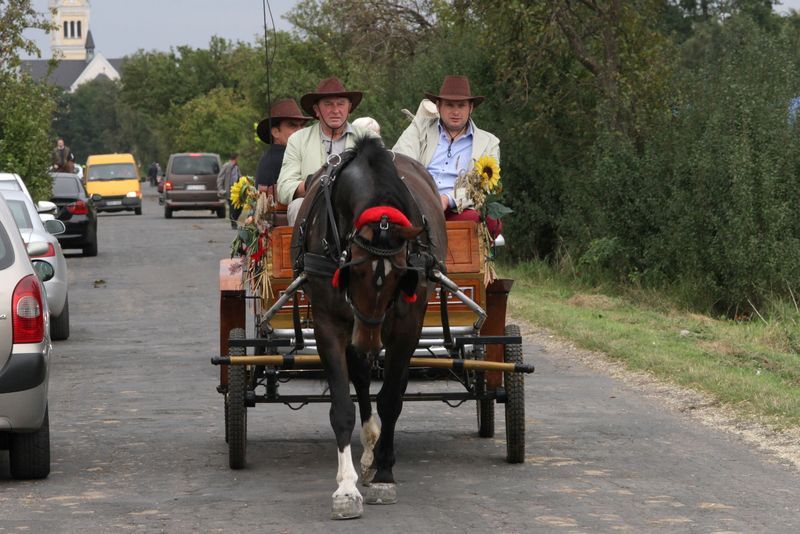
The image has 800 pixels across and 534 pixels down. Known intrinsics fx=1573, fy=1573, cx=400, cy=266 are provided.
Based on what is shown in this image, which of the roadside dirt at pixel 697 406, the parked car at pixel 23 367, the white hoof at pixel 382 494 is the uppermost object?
the parked car at pixel 23 367

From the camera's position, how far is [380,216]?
293 inches

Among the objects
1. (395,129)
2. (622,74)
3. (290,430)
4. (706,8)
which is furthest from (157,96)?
(290,430)

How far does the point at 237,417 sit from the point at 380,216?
72.4 inches

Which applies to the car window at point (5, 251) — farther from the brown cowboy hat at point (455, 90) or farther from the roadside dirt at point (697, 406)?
the roadside dirt at point (697, 406)

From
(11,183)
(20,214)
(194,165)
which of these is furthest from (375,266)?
(194,165)

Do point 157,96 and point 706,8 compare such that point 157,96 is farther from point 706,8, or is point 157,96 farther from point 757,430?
point 757,430

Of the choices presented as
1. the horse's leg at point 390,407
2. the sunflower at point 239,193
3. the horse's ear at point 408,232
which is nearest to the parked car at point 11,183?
the sunflower at point 239,193

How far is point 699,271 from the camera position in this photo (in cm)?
1853

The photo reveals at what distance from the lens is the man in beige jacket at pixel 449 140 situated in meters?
10.1

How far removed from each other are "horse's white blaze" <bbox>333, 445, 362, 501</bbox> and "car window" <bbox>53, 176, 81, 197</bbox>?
2537cm

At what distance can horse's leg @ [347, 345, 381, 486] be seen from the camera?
323 inches

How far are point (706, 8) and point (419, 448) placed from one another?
66.3 m

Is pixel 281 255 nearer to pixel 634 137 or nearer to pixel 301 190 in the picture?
pixel 301 190

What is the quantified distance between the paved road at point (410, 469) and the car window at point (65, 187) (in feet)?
59.8
